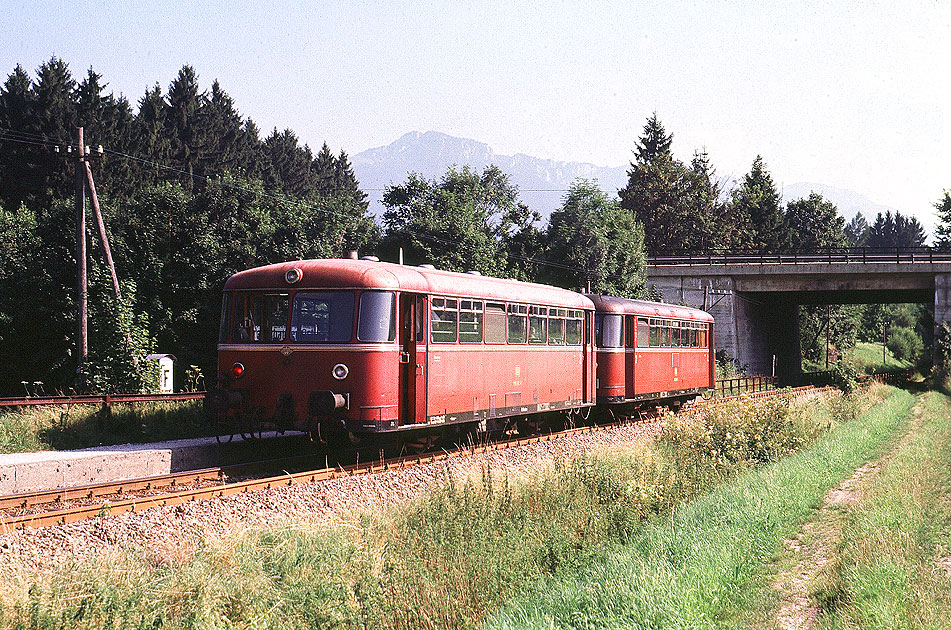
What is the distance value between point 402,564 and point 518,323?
30.3 ft

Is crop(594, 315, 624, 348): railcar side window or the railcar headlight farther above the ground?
the railcar headlight

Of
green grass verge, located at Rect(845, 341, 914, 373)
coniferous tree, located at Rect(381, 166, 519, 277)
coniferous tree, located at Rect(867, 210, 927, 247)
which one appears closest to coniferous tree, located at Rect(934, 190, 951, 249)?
green grass verge, located at Rect(845, 341, 914, 373)

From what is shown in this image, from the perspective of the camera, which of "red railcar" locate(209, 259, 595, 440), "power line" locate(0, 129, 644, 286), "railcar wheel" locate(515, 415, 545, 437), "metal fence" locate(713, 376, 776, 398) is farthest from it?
"metal fence" locate(713, 376, 776, 398)

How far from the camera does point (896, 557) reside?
8852 millimetres

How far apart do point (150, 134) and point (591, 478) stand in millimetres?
55080

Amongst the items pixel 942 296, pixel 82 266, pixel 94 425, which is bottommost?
pixel 94 425

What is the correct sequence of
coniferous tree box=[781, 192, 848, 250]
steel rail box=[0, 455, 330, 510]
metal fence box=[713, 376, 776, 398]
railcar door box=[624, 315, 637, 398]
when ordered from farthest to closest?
coniferous tree box=[781, 192, 848, 250] < metal fence box=[713, 376, 776, 398] < railcar door box=[624, 315, 637, 398] < steel rail box=[0, 455, 330, 510]

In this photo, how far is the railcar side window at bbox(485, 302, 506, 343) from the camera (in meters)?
15.9

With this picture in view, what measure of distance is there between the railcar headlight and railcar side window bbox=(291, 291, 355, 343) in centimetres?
23

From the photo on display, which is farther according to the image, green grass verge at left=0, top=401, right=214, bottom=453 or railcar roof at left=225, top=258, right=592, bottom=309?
green grass verge at left=0, top=401, right=214, bottom=453

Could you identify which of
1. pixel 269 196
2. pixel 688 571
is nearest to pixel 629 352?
pixel 688 571

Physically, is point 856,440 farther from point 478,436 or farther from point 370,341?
point 370,341

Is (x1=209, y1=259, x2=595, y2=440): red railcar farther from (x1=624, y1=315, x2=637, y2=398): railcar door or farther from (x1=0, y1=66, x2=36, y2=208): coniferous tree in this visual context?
(x1=0, y1=66, x2=36, y2=208): coniferous tree

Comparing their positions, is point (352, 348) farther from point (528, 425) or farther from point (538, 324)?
point (528, 425)
